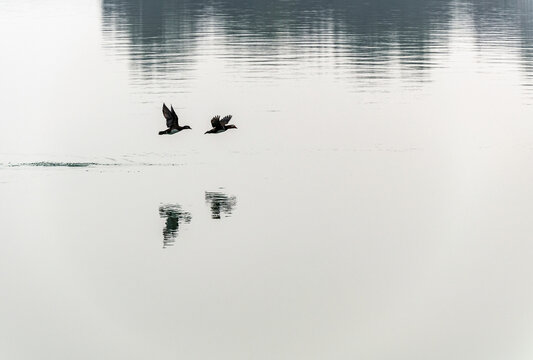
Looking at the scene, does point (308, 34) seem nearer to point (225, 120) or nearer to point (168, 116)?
point (225, 120)

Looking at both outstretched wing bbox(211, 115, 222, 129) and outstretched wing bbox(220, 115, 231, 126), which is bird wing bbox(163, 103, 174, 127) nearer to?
outstretched wing bbox(211, 115, 222, 129)

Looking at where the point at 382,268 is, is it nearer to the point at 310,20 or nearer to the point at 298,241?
the point at 298,241

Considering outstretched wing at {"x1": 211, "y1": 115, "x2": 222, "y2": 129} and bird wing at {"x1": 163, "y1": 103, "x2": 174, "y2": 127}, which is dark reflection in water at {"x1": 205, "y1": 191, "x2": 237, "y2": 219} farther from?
outstretched wing at {"x1": 211, "y1": 115, "x2": 222, "y2": 129}

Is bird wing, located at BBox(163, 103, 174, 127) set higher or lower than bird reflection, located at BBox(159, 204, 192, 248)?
higher

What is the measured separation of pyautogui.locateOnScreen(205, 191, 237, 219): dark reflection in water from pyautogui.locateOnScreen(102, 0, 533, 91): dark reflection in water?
849 inches

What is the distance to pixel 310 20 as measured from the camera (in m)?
94.4

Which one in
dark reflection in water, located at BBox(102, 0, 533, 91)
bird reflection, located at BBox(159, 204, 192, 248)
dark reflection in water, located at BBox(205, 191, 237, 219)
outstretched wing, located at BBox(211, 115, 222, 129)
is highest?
dark reflection in water, located at BBox(102, 0, 533, 91)

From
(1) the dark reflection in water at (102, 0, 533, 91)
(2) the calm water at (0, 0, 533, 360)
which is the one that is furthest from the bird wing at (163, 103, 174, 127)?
(1) the dark reflection in water at (102, 0, 533, 91)

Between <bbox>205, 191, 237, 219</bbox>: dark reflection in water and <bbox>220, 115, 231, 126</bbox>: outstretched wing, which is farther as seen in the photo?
<bbox>220, 115, 231, 126</bbox>: outstretched wing

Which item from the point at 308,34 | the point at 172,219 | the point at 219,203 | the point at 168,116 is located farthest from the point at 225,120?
the point at 308,34

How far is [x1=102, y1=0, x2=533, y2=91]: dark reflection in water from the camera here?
61062 mm

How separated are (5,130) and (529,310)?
23.1m

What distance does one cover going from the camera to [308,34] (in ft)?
268

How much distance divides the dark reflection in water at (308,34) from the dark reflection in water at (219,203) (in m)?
21.6
